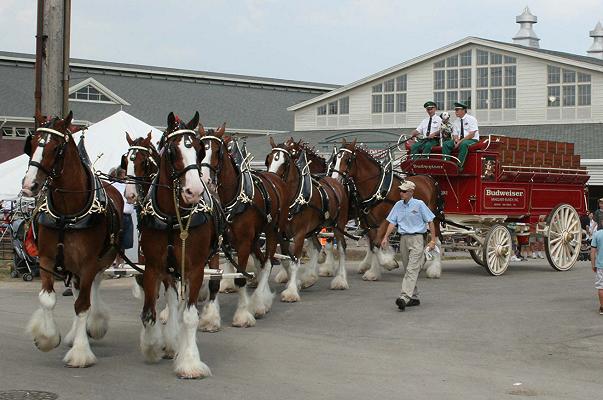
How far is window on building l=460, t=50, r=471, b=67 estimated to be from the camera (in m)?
44.0

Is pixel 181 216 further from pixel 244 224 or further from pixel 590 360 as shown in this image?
pixel 590 360

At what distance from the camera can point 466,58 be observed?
44156mm

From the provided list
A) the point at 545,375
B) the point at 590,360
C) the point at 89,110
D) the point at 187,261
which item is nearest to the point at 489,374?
the point at 545,375

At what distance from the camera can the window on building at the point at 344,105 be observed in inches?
1913

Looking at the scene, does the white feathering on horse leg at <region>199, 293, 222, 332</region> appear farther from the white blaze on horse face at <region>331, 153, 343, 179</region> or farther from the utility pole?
the white blaze on horse face at <region>331, 153, 343, 179</region>

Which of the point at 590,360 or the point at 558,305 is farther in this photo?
the point at 558,305

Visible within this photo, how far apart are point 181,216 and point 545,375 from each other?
393 centimetres

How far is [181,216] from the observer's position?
32.0ft

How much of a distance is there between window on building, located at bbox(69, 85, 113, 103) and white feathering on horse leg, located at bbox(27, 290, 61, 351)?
40.8m

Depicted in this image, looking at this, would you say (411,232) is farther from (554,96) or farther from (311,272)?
(554,96)

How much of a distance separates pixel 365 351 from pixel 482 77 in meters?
34.2

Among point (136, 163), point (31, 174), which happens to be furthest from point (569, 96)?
point (31, 174)

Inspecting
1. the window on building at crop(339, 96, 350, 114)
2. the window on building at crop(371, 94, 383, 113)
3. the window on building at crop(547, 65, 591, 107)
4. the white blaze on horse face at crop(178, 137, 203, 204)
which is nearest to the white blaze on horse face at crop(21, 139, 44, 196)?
the white blaze on horse face at crop(178, 137, 203, 204)

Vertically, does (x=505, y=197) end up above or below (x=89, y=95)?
→ below
